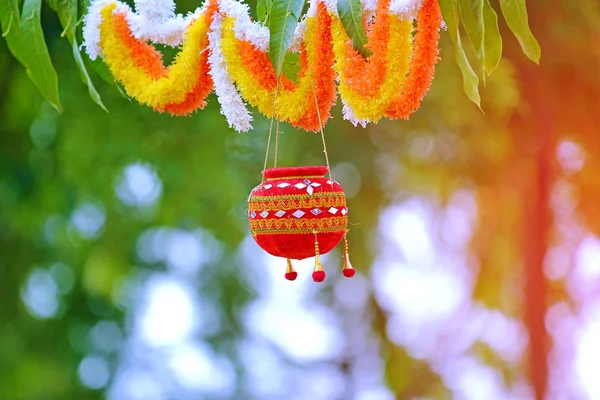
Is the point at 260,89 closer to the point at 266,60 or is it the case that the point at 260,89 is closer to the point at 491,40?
the point at 266,60

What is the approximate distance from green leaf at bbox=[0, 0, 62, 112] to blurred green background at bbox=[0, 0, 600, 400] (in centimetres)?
103

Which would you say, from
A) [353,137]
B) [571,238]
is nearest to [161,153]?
[353,137]

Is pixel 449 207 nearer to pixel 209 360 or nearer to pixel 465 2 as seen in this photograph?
pixel 209 360

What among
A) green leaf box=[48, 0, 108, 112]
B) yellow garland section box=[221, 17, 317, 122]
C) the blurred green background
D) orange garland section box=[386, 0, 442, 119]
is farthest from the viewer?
the blurred green background

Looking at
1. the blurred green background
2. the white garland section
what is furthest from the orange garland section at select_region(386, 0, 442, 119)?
the blurred green background

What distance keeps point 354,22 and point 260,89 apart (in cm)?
18

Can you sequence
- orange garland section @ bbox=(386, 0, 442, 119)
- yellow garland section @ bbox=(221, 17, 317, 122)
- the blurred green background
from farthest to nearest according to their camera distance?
the blurred green background, yellow garland section @ bbox=(221, 17, 317, 122), orange garland section @ bbox=(386, 0, 442, 119)

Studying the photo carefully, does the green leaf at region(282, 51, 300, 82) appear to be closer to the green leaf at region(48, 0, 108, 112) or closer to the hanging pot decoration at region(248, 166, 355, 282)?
the hanging pot decoration at region(248, 166, 355, 282)

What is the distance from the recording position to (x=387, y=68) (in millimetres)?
944

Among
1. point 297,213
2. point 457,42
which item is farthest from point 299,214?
point 457,42

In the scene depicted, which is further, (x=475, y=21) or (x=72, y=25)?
(x=72, y=25)

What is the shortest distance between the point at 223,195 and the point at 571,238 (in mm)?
1069

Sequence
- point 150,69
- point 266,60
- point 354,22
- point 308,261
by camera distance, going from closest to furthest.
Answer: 1. point 354,22
2. point 266,60
3. point 150,69
4. point 308,261

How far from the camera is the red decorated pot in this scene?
0.96 m
